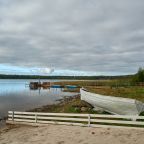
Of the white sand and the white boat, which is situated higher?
the white boat

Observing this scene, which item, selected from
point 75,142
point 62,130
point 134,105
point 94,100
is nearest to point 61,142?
point 75,142

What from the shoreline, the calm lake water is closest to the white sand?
the shoreline

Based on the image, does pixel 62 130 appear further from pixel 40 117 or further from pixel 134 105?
pixel 134 105

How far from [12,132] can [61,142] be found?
14.1ft

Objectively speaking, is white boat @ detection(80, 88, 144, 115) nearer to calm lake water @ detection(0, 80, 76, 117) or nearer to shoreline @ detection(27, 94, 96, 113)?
Answer: shoreline @ detection(27, 94, 96, 113)

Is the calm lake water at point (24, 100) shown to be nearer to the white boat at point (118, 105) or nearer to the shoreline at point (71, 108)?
the shoreline at point (71, 108)

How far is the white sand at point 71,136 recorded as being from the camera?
1217 centimetres

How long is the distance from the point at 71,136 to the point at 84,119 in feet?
7.00

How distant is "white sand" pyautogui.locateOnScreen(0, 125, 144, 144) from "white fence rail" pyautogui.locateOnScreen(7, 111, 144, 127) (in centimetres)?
59

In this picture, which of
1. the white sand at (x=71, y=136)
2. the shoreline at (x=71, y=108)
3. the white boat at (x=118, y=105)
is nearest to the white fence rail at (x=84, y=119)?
the white sand at (x=71, y=136)

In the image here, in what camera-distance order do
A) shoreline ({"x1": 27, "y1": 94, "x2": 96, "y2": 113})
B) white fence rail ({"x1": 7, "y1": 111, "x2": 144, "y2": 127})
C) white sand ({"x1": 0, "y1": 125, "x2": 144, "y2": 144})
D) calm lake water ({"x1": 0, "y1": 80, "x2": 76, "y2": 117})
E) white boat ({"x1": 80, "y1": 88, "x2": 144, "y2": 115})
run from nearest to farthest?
1. white sand ({"x1": 0, "y1": 125, "x2": 144, "y2": 144})
2. white fence rail ({"x1": 7, "y1": 111, "x2": 144, "y2": 127})
3. white boat ({"x1": 80, "y1": 88, "x2": 144, "y2": 115})
4. shoreline ({"x1": 27, "y1": 94, "x2": 96, "y2": 113})
5. calm lake water ({"x1": 0, "y1": 80, "x2": 76, "y2": 117})

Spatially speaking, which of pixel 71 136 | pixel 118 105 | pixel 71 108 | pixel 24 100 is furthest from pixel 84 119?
pixel 24 100

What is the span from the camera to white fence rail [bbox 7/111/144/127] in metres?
14.3

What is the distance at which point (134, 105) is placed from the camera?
17.3m
